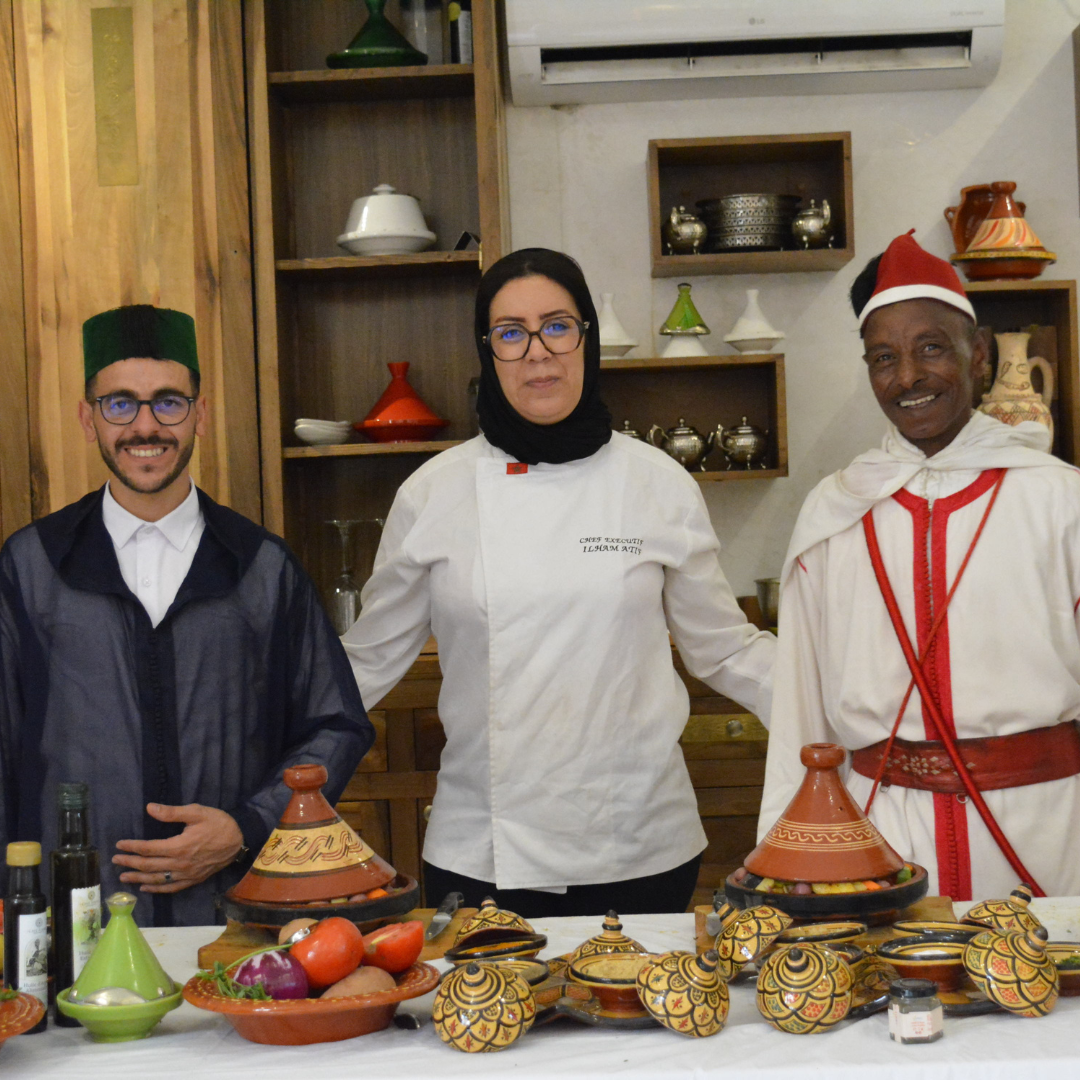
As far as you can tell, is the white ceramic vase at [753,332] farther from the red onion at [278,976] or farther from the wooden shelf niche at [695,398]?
the red onion at [278,976]

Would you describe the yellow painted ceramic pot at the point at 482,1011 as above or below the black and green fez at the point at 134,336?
below

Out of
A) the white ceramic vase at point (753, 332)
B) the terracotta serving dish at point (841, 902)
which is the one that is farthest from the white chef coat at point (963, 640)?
the white ceramic vase at point (753, 332)

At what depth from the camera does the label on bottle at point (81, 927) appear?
1.30 meters

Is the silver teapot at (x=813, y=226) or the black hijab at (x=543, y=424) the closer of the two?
the black hijab at (x=543, y=424)

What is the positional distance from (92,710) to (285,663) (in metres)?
0.27

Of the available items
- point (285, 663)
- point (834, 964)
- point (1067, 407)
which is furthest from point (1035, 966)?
point (1067, 407)

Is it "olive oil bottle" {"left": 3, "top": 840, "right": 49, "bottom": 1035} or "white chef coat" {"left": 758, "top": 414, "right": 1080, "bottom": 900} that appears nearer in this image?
"olive oil bottle" {"left": 3, "top": 840, "right": 49, "bottom": 1035}

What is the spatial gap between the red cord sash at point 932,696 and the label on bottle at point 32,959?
1130mm

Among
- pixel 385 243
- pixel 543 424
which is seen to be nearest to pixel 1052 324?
pixel 385 243

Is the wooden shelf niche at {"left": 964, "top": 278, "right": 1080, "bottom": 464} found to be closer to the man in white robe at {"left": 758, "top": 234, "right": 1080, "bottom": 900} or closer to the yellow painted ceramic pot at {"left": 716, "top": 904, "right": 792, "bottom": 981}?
the man in white robe at {"left": 758, "top": 234, "right": 1080, "bottom": 900}

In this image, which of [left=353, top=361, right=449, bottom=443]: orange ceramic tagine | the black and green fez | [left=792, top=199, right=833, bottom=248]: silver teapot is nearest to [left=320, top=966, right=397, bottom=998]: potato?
the black and green fez

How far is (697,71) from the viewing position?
3260 millimetres

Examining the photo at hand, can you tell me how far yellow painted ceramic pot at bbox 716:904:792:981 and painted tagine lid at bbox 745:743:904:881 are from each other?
8cm

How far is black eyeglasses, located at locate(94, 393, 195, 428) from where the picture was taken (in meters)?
1.82
